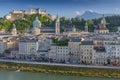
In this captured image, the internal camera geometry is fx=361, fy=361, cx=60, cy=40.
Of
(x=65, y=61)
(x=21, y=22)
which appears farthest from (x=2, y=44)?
(x=21, y=22)

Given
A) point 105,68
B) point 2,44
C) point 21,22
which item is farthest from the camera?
point 21,22

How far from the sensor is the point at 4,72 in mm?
15859

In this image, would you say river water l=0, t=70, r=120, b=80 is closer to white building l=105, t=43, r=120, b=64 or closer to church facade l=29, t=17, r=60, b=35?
white building l=105, t=43, r=120, b=64

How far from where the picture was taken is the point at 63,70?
15.7m

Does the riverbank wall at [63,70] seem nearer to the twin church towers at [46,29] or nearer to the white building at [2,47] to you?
the white building at [2,47]

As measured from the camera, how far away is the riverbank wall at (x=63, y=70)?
14.9m

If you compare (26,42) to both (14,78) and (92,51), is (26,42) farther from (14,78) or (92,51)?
(14,78)

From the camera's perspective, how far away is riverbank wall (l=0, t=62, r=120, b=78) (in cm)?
1486

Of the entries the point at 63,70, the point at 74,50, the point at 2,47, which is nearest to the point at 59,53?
the point at 74,50

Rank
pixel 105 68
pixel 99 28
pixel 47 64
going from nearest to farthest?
pixel 105 68 → pixel 47 64 → pixel 99 28

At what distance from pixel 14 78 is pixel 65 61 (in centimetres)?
427

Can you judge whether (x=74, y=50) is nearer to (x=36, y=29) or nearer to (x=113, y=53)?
(x=113, y=53)

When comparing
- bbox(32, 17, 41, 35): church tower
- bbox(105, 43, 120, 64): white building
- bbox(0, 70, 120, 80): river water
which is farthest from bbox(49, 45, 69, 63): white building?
bbox(32, 17, 41, 35): church tower

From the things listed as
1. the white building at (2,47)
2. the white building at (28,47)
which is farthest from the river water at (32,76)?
the white building at (2,47)
